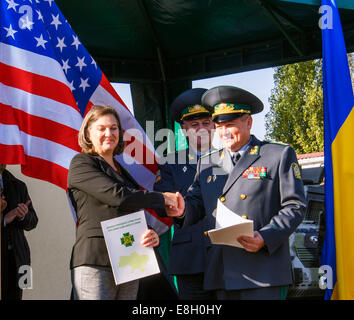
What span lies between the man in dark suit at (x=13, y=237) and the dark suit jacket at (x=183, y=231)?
101 centimetres

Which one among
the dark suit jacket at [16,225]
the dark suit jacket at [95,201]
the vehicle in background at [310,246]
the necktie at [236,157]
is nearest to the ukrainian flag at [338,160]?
the vehicle in background at [310,246]

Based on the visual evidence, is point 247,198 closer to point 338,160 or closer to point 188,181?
point 188,181

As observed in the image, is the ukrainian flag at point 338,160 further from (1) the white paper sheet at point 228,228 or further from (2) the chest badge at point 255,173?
(1) the white paper sheet at point 228,228

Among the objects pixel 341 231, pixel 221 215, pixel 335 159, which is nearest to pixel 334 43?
pixel 335 159

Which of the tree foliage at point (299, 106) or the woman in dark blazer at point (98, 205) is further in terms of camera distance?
the tree foliage at point (299, 106)

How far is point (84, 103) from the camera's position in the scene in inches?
151

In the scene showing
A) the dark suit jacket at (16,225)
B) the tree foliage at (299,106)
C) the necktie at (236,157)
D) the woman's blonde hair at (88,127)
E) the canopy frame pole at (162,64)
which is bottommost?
the dark suit jacket at (16,225)

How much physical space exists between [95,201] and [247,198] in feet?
2.76

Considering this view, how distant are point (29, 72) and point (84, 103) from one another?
540mm

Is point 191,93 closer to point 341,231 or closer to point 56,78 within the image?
point 56,78

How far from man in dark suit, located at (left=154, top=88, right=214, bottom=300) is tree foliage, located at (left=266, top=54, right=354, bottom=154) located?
1542 cm

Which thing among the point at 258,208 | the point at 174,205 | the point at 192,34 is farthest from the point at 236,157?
the point at 192,34

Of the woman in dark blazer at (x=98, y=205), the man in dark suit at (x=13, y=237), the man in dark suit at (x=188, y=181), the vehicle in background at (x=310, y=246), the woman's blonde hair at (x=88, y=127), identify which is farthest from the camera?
the vehicle in background at (x=310, y=246)

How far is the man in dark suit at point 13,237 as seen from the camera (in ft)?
11.8
